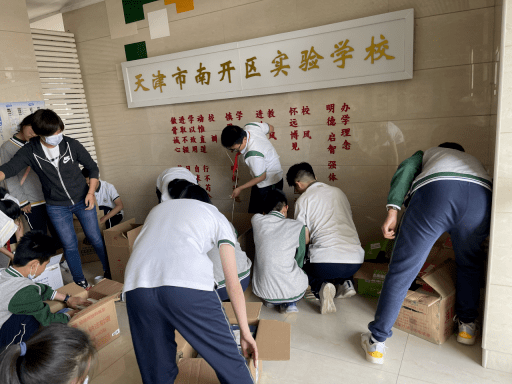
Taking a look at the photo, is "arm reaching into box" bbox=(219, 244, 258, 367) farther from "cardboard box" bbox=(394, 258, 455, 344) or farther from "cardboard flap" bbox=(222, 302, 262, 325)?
"cardboard box" bbox=(394, 258, 455, 344)

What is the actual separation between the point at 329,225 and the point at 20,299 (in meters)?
1.84

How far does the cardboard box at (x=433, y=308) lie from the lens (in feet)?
6.43

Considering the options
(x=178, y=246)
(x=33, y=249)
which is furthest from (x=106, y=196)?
(x=178, y=246)

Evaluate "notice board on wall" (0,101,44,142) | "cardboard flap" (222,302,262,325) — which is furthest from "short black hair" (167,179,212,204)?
"notice board on wall" (0,101,44,142)

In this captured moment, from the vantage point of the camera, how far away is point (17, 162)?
104 inches

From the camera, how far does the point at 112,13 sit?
3.68 m

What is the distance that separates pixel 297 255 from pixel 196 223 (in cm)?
123

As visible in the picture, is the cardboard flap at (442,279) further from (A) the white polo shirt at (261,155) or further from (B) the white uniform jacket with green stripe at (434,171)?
(A) the white polo shirt at (261,155)

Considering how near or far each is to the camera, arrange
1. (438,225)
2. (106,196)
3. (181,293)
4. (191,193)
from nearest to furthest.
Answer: (181,293)
(438,225)
(191,193)
(106,196)

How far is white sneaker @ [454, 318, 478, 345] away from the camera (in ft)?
6.42

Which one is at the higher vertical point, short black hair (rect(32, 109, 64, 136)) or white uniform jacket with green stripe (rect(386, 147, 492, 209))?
short black hair (rect(32, 109, 64, 136))

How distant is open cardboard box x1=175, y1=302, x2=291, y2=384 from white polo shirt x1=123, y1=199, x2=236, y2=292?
1.73ft

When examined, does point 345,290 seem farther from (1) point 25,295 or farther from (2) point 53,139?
(2) point 53,139

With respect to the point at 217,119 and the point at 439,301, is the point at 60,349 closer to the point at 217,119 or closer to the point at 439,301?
the point at 439,301
